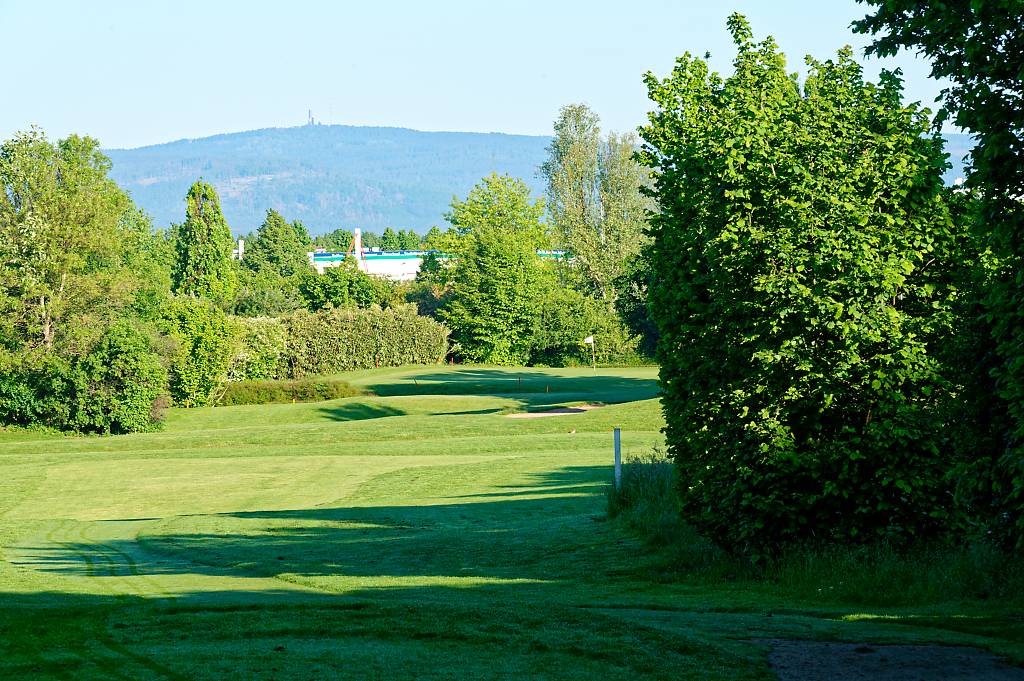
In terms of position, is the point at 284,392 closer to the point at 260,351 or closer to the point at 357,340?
the point at 260,351

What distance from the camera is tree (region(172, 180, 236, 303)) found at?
368 feet

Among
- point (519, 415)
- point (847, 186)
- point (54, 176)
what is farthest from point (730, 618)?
point (54, 176)

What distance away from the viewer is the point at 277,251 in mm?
144875

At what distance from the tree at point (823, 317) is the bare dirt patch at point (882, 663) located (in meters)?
3.99

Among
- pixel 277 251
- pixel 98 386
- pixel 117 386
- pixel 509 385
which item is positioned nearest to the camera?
pixel 98 386

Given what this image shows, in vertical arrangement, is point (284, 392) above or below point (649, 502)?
below

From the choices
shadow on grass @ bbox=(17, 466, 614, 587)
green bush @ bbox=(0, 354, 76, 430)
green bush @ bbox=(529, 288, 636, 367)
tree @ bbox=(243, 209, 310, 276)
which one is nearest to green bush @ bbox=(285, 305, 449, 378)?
green bush @ bbox=(529, 288, 636, 367)

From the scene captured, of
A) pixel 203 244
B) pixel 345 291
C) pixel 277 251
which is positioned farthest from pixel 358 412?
pixel 277 251

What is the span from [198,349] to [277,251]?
7697 cm

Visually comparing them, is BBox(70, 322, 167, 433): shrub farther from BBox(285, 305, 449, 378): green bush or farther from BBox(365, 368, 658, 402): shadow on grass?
BBox(285, 305, 449, 378): green bush

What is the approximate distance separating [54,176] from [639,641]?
55.9 metres

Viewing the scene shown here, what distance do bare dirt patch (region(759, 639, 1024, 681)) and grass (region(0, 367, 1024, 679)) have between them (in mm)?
248

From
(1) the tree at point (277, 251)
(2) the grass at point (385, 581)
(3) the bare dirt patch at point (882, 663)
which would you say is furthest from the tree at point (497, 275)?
(3) the bare dirt patch at point (882, 663)

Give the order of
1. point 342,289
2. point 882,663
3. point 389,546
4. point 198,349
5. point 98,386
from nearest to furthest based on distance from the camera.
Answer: point 882,663, point 389,546, point 98,386, point 198,349, point 342,289
